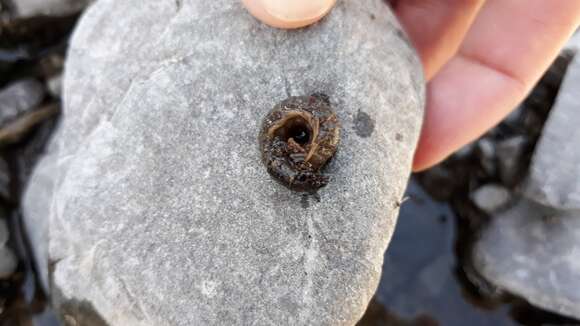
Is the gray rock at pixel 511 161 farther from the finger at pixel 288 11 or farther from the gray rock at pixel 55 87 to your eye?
the gray rock at pixel 55 87

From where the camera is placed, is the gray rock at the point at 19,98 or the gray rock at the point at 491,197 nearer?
the gray rock at the point at 19,98

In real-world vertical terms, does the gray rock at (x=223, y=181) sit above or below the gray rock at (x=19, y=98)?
above

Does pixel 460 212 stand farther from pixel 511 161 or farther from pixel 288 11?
pixel 288 11

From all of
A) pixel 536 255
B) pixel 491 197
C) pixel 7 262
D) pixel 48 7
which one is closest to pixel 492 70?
pixel 491 197

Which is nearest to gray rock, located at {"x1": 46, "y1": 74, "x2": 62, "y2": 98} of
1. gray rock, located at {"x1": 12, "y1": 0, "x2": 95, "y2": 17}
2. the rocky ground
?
the rocky ground

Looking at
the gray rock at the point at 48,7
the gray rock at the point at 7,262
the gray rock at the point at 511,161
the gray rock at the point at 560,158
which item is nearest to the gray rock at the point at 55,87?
the gray rock at the point at 48,7

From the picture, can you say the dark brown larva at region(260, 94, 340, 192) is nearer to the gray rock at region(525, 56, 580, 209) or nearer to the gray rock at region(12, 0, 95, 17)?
the gray rock at region(525, 56, 580, 209)
